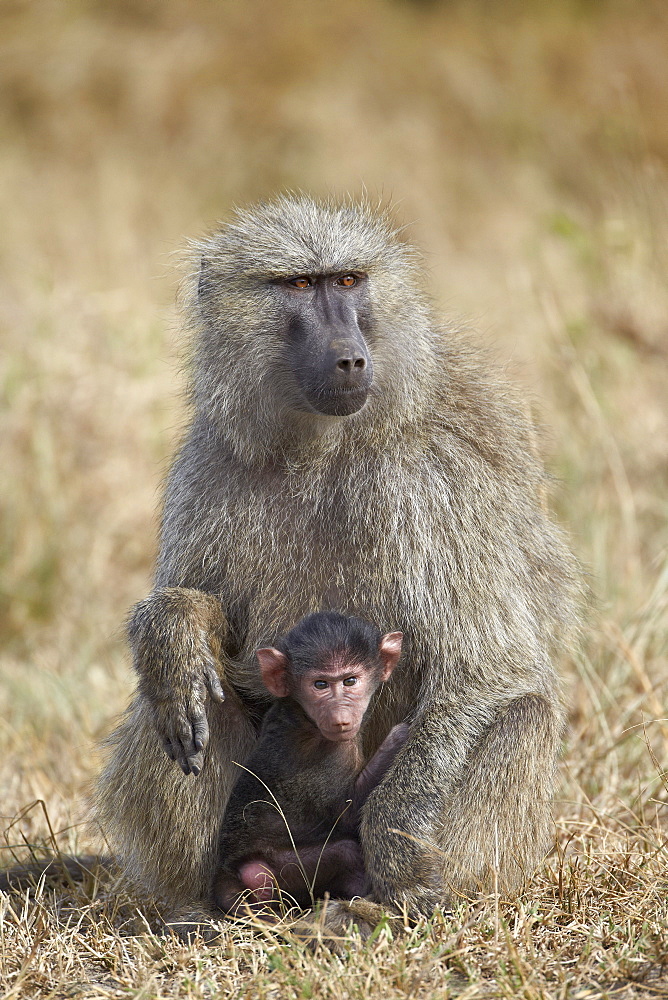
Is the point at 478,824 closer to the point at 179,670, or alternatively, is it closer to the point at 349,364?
the point at 179,670

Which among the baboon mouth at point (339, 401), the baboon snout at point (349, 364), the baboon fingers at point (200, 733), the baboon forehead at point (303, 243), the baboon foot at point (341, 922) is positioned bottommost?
the baboon foot at point (341, 922)

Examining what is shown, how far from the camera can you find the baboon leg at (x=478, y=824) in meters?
2.71

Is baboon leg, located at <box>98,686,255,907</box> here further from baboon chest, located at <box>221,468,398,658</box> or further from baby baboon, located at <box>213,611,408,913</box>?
baboon chest, located at <box>221,468,398,658</box>

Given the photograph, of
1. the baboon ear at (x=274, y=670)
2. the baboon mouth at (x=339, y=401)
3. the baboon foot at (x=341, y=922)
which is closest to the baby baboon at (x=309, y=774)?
the baboon ear at (x=274, y=670)

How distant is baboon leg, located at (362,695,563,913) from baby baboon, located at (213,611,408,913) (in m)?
0.11

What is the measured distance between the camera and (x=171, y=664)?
280cm

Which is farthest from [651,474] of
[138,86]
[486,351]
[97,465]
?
[138,86]

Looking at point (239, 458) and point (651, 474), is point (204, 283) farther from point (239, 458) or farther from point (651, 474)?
point (651, 474)

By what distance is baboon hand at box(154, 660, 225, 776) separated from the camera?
278cm

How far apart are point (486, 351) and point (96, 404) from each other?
10.1ft

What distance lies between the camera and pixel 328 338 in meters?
2.86

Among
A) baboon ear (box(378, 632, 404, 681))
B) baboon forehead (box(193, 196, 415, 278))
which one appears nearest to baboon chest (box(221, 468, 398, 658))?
baboon ear (box(378, 632, 404, 681))

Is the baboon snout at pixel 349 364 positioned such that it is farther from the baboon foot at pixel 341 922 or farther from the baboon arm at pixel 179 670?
the baboon foot at pixel 341 922

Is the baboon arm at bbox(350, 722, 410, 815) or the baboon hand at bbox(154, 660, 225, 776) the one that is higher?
the baboon hand at bbox(154, 660, 225, 776)
